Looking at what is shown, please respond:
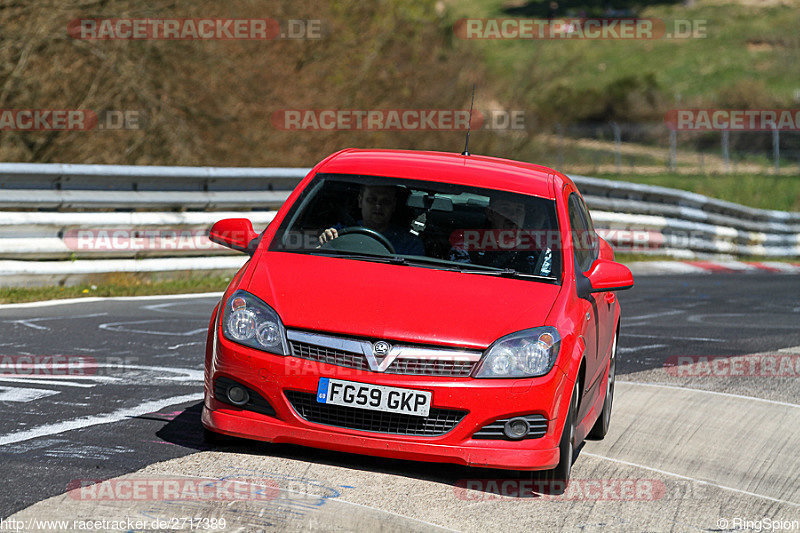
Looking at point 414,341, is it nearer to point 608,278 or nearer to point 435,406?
point 435,406

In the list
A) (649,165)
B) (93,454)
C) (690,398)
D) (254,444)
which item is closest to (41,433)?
(93,454)

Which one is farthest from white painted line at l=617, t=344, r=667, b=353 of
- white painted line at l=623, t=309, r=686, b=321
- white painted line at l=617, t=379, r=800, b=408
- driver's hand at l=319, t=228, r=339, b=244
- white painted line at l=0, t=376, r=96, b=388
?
white painted line at l=0, t=376, r=96, b=388

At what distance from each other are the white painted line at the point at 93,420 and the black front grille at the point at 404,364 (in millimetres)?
1516

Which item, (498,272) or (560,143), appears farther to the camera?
(560,143)

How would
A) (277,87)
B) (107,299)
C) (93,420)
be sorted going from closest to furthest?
(93,420)
(107,299)
(277,87)

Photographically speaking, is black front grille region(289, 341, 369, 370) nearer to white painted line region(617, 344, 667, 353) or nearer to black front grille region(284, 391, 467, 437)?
black front grille region(284, 391, 467, 437)

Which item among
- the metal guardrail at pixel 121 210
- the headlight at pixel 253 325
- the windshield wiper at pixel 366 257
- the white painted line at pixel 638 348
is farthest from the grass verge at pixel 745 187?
the headlight at pixel 253 325

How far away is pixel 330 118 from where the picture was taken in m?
24.7

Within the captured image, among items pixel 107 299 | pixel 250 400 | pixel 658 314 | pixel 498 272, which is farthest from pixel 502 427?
pixel 658 314

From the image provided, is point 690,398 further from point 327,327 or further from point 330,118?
point 330,118

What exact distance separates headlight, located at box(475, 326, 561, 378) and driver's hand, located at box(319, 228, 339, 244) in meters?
→ 1.43

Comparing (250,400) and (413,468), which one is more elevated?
(250,400)

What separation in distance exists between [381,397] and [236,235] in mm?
1645

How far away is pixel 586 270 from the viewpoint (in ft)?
21.8
